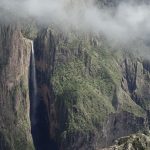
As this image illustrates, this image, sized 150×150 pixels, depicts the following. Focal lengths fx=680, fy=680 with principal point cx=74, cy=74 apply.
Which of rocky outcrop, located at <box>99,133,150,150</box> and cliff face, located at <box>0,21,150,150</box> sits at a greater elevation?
cliff face, located at <box>0,21,150,150</box>

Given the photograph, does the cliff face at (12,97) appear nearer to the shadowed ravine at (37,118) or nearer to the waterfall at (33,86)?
the shadowed ravine at (37,118)

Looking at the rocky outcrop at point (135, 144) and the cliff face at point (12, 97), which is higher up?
the cliff face at point (12, 97)

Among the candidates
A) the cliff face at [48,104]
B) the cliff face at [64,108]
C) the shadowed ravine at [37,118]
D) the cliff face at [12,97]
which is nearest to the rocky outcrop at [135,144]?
the cliff face at [12,97]

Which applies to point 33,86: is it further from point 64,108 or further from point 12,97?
point 12,97

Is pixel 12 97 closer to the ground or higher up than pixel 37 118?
higher up

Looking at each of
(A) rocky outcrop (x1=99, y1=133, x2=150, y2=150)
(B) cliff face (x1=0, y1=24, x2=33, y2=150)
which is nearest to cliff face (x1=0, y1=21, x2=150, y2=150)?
(B) cliff face (x1=0, y1=24, x2=33, y2=150)

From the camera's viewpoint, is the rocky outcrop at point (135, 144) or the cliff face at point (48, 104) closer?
the rocky outcrop at point (135, 144)

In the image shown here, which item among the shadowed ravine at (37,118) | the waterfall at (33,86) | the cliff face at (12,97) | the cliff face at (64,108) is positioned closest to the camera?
the cliff face at (12,97)

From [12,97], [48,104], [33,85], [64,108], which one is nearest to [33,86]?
[33,85]

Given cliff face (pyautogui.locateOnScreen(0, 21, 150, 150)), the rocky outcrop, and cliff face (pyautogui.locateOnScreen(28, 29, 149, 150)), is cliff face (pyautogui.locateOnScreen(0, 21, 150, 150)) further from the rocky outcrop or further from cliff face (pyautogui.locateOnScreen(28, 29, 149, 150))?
the rocky outcrop
